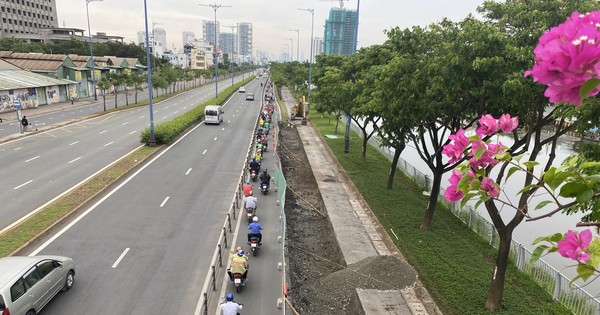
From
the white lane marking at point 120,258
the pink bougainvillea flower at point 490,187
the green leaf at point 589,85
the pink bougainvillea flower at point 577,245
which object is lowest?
the white lane marking at point 120,258

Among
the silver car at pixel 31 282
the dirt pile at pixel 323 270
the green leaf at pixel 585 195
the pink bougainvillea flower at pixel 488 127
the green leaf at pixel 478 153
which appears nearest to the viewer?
the green leaf at pixel 585 195

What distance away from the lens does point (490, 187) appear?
388 cm

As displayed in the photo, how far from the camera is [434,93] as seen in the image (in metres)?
13.3

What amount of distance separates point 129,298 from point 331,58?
35.7m

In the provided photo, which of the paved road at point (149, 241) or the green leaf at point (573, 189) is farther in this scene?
the paved road at point (149, 241)

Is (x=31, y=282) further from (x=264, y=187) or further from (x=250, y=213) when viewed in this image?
(x=264, y=187)

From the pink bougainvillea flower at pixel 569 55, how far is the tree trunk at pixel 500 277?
995 cm

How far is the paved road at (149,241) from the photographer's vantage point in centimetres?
1091

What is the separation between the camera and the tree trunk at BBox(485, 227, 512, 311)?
1094 centimetres

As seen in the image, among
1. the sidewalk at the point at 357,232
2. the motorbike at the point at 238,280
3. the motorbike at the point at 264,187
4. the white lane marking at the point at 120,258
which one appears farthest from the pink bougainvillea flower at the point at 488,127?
the motorbike at the point at 264,187

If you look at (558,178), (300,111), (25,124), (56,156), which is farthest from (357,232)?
(300,111)

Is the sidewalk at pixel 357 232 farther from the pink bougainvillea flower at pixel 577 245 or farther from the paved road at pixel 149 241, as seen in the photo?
the pink bougainvillea flower at pixel 577 245

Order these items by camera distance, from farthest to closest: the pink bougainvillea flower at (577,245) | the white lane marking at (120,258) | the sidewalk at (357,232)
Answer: the white lane marking at (120,258) < the sidewalk at (357,232) < the pink bougainvillea flower at (577,245)

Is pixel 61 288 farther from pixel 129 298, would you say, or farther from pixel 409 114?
pixel 409 114
